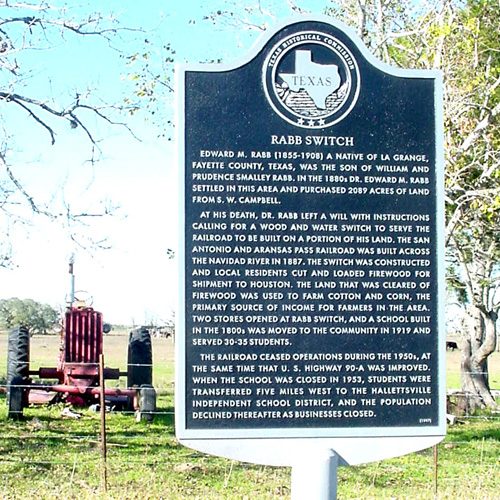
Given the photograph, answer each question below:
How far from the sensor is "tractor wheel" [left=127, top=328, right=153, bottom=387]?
691 inches

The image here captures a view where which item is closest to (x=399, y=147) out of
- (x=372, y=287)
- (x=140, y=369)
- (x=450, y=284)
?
(x=372, y=287)

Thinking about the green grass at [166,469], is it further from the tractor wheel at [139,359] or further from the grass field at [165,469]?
the tractor wheel at [139,359]

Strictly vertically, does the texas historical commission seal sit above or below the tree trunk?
above

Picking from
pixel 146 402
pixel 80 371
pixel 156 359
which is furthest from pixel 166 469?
pixel 156 359

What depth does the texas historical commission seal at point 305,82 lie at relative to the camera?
16.4ft

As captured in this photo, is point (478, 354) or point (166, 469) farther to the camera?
point (478, 354)

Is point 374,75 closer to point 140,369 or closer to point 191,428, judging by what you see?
point 191,428

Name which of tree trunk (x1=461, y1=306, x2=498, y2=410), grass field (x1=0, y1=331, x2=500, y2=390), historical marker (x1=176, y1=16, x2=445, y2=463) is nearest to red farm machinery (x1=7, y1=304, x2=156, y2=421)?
grass field (x1=0, y1=331, x2=500, y2=390)

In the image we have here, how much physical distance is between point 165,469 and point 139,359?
676cm

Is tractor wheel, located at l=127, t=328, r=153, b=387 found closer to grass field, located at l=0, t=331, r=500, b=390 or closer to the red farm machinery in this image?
the red farm machinery

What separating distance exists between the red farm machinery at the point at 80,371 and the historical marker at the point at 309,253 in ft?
36.2

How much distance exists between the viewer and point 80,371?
17.4 metres

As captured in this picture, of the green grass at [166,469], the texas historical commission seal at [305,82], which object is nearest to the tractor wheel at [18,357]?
the green grass at [166,469]

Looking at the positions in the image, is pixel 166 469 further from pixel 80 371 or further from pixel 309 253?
pixel 309 253
